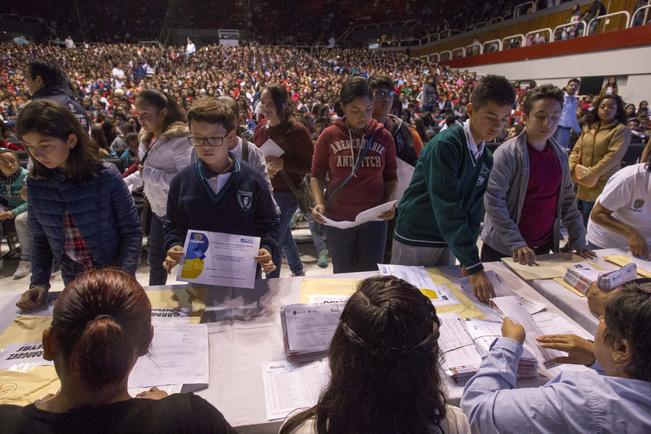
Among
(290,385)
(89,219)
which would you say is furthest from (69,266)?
(290,385)

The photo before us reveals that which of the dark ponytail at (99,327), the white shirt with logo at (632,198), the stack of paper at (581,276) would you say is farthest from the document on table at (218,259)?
the white shirt with logo at (632,198)

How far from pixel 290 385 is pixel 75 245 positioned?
1.17 meters

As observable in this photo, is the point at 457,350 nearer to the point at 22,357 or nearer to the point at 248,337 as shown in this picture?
the point at 248,337

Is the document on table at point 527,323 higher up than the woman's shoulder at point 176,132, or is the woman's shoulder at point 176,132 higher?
the woman's shoulder at point 176,132

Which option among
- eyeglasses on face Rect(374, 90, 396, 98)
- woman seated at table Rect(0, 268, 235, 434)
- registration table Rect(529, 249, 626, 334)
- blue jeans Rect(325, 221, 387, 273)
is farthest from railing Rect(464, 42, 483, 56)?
woman seated at table Rect(0, 268, 235, 434)

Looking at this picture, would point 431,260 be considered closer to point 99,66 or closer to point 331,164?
point 331,164

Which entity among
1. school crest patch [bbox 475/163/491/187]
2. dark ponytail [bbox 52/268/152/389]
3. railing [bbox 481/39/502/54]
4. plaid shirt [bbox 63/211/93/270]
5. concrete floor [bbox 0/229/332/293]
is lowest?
concrete floor [bbox 0/229/332/293]

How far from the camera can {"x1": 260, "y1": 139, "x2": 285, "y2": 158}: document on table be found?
2715mm

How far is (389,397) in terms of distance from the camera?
749mm

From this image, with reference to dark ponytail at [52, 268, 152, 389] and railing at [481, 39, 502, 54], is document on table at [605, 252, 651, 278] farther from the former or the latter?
railing at [481, 39, 502, 54]

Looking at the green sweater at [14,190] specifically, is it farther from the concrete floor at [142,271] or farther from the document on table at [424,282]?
the document on table at [424,282]

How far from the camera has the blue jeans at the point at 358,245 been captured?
2.27 metres

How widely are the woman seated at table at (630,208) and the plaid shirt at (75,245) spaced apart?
2559mm

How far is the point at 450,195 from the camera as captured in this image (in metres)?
1.64
